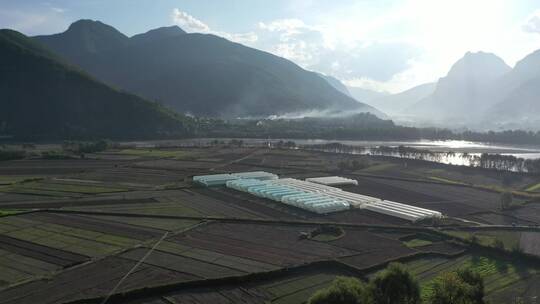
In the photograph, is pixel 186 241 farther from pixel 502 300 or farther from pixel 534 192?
pixel 534 192

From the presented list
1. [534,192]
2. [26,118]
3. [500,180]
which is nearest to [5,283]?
[534,192]

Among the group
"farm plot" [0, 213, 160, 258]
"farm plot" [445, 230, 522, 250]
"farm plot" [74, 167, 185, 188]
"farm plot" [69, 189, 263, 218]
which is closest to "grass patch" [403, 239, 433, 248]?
"farm plot" [445, 230, 522, 250]

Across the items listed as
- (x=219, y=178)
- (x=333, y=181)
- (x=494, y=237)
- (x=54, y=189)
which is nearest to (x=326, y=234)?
(x=494, y=237)

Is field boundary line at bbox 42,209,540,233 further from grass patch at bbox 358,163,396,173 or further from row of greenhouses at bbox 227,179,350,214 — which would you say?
grass patch at bbox 358,163,396,173

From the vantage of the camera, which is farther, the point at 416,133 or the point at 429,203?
the point at 416,133

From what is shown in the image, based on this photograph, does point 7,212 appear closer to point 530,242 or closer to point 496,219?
point 530,242
